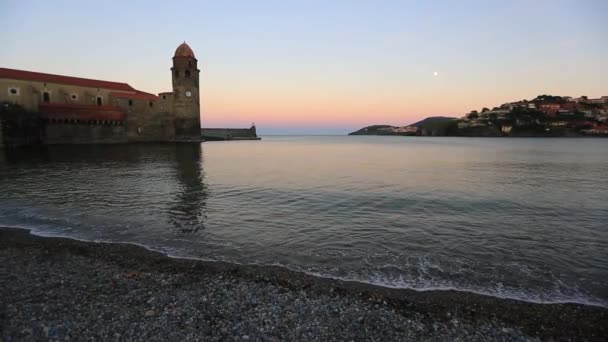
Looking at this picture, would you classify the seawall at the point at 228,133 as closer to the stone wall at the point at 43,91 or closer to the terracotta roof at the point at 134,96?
the terracotta roof at the point at 134,96

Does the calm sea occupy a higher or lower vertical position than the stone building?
lower

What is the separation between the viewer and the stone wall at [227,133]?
88.1 m

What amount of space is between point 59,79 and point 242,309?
60.3 metres

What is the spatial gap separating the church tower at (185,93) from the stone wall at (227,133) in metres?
23.9

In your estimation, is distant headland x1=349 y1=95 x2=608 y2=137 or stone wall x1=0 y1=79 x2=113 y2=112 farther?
distant headland x1=349 y1=95 x2=608 y2=137

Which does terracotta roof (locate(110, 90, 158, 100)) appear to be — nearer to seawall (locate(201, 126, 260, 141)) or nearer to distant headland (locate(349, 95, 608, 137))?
seawall (locate(201, 126, 260, 141))

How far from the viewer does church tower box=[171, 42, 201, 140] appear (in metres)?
54.8

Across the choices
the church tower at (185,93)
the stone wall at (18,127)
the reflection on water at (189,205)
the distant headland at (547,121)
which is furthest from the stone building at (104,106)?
the distant headland at (547,121)

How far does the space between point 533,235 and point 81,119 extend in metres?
56.2

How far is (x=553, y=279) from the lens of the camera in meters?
6.13

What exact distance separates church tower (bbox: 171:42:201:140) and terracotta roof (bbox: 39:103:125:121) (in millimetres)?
8919

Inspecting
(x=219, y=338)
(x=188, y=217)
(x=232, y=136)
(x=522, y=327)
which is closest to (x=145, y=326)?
(x=219, y=338)

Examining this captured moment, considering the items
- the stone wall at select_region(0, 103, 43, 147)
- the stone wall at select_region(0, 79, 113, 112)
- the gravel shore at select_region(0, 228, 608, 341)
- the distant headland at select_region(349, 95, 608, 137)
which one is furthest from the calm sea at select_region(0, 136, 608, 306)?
the distant headland at select_region(349, 95, 608, 137)

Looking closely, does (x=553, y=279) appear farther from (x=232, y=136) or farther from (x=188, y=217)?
(x=232, y=136)
